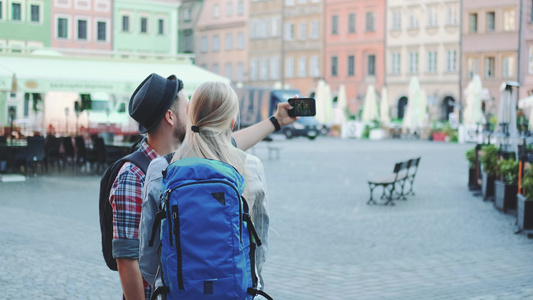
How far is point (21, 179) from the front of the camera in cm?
1872

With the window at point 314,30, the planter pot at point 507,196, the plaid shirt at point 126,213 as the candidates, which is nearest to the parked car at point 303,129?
the window at point 314,30

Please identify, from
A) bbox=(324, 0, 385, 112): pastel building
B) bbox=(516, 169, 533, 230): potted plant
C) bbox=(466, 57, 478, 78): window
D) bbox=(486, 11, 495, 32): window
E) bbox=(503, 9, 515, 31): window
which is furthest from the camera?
bbox=(324, 0, 385, 112): pastel building

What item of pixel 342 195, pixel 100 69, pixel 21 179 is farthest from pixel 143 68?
pixel 342 195

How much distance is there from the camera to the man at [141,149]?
3.10 meters

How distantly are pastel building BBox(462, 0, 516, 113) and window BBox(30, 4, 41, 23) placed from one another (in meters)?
25.7

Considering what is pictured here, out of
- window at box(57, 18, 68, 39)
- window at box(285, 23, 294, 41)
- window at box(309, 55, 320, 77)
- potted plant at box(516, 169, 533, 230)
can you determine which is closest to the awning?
potted plant at box(516, 169, 533, 230)

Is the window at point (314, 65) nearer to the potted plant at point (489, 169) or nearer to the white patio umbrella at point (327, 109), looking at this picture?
the white patio umbrella at point (327, 109)

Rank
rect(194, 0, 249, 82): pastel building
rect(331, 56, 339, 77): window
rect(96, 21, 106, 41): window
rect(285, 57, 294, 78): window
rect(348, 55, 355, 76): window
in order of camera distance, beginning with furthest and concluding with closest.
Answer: rect(194, 0, 249, 82): pastel building < rect(285, 57, 294, 78): window < rect(331, 56, 339, 77): window < rect(348, 55, 355, 76): window < rect(96, 21, 106, 41): window

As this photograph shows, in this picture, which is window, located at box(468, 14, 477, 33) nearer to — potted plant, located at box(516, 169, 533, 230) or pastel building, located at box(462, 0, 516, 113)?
pastel building, located at box(462, 0, 516, 113)

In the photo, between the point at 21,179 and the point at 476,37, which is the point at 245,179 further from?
the point at 476,37

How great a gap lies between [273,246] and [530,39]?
45.1 meters

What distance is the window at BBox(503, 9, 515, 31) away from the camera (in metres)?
52.7

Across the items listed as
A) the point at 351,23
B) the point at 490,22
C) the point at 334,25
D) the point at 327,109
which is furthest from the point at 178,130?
the point at 334,25

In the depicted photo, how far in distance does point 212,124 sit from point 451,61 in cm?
5515
